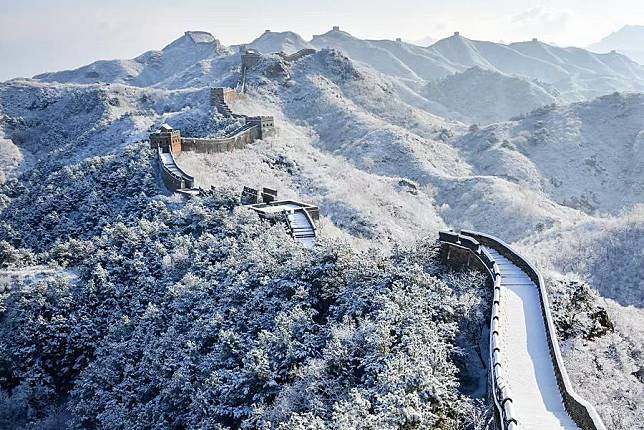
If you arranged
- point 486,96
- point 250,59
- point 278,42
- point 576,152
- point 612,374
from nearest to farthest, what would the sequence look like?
point 612,374 → point 250,59 → point 576,152 → point 486,96 → point 278,42

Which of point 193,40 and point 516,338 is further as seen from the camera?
point 193,40

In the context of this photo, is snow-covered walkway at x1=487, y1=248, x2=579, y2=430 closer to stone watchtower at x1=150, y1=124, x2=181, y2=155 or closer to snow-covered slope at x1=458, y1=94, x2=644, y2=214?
stone watchtower at x1=150, y1=124, x2=181, y2=155

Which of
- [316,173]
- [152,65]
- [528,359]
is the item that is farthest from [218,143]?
[152,65]

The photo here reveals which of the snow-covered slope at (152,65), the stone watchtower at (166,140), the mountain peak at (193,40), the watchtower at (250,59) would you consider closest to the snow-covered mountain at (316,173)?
the stone watchtower at (166,140)

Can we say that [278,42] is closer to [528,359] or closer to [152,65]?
[152,65]

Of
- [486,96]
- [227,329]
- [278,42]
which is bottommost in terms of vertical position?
[486,96]

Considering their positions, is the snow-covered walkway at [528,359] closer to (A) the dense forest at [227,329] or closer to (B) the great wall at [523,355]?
(B) the great wall at [523,355]
